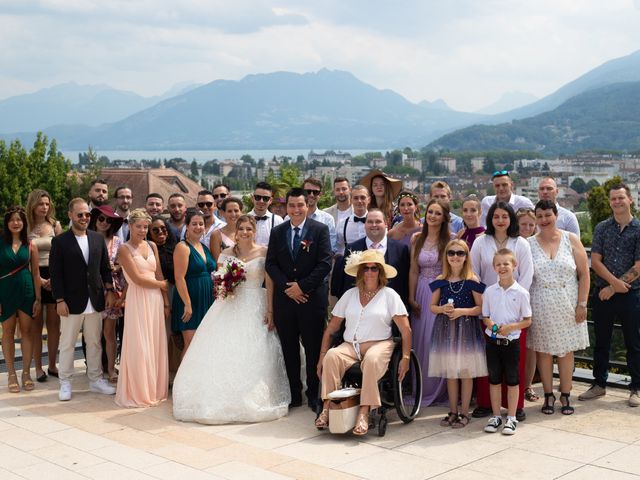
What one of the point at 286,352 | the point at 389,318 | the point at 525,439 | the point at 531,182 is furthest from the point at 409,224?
the point at 531,182

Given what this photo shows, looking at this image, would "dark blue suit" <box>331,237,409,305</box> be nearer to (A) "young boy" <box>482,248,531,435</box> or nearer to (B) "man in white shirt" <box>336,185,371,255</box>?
(B) "man in white shirt" <box>336,185,371,255</box>

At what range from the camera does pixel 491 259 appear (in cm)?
722

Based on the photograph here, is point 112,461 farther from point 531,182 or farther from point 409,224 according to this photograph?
point 531,182

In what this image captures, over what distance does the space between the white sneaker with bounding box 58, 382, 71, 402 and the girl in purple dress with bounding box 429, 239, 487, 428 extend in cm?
378

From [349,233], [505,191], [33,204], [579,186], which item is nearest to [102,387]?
[33,204]

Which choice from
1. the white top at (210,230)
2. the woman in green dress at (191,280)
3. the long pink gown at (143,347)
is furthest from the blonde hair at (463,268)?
the long pink gown at (143,347)

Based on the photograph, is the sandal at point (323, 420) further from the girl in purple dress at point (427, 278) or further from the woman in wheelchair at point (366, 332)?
the girl in purple dress at point (427, 278)

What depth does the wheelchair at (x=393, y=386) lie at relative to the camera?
22.3ft

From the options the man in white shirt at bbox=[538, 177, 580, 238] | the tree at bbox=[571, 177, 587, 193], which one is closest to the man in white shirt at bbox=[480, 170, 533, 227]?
the man in white shirt at bbox=[538, 177, 580, 238]

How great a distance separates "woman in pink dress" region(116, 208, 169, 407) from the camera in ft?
25.8

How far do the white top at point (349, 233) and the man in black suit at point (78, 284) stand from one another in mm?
2524

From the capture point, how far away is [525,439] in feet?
21.3

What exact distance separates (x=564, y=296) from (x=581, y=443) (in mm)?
1396

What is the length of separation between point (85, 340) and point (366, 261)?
335 centimetres
